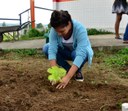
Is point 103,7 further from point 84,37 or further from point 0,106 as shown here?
point 0,106

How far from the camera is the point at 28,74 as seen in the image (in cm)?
650

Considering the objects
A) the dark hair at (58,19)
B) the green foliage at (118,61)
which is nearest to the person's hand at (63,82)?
the dark hair at (58,19)

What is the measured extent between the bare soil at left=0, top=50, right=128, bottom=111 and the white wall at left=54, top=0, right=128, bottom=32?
7.27 meters

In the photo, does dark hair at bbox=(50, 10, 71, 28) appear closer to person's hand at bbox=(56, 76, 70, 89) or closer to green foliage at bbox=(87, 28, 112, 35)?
person's hand at bbox=(56, 76, 70, 89)

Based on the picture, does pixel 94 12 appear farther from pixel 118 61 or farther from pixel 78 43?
pixel 78 43

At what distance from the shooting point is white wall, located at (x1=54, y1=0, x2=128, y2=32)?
47.1 ft

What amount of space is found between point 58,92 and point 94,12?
953 cm

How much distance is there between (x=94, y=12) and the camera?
14586 millimetres

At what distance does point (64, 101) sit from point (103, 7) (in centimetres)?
974

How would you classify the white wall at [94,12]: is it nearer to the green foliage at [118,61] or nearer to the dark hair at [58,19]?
the green foliage at [118,61]

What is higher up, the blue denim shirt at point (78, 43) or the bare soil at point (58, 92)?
the blue denim shirt at point (78, 43)

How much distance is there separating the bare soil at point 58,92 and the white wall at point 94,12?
7.27 meters

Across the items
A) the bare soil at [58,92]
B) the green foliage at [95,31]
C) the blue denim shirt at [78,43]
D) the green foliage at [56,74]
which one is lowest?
the green foliage at [95,31]

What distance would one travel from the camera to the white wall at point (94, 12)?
14.4 meters
